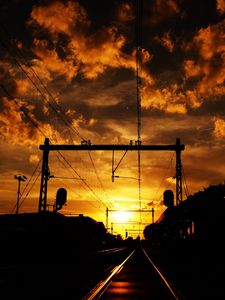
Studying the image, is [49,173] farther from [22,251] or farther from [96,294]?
[96,294]

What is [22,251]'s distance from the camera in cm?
3734

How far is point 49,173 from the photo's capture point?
32.3 meters

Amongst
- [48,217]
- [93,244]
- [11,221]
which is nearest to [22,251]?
[48,217]

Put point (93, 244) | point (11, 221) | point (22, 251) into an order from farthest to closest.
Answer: point (93, 244)
point (11, 221)
point (22, 251)

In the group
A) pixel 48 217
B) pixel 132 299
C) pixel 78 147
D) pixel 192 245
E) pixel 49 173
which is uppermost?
pixel 78 147

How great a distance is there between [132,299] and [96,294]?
134 centimetres

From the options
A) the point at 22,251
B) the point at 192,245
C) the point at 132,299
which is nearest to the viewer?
the point at 132,299

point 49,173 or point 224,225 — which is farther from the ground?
point 49,173

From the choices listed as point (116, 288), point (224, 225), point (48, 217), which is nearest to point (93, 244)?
point (48, 217)

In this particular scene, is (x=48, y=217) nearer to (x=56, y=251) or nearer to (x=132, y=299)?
(x=56, y=251)

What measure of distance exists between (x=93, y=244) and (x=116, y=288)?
69117 mm

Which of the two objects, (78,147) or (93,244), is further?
(93,244)

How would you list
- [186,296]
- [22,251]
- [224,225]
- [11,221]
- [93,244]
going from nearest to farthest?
1. [186,296]
2. [224,225]
3. [22,251]
4. [11,221]
5. [93,244]

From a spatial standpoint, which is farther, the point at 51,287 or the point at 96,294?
the point at 51,287
